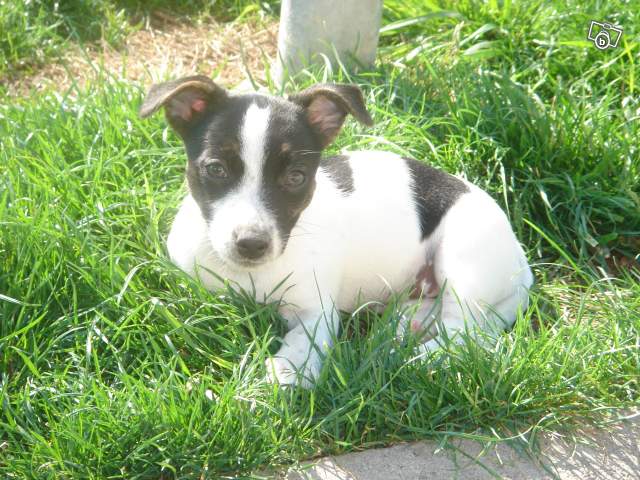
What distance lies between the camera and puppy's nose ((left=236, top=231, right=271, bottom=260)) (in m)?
3.60

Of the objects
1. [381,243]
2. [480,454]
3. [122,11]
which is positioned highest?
Result: [122,11]

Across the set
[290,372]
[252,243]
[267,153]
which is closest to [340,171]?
[267,153]

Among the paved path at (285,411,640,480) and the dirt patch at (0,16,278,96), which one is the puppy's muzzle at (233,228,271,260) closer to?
the paved path at (285,411,640,480)

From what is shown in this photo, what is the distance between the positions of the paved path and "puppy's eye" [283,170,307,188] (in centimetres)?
109

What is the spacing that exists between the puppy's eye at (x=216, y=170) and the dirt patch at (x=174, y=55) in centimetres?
222

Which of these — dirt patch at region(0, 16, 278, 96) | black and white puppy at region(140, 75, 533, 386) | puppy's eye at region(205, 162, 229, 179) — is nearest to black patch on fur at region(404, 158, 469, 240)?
black and white puppy at region(140, 75, 533, 386)

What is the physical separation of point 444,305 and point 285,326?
0.75 m

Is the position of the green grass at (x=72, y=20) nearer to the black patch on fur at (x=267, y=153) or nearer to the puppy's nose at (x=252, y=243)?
the black patch on fur at (x=267, y=153)

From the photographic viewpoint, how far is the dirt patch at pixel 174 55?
6082 millimetres

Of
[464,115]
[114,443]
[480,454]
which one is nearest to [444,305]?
[480,454]

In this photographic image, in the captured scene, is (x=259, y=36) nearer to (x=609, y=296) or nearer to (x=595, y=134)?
(x=595, y=134)

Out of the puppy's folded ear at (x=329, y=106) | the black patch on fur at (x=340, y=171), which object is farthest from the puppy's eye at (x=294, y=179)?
the black patch on fur at (x=340, y=171)

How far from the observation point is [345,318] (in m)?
4.39

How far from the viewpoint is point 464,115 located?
522 cm
